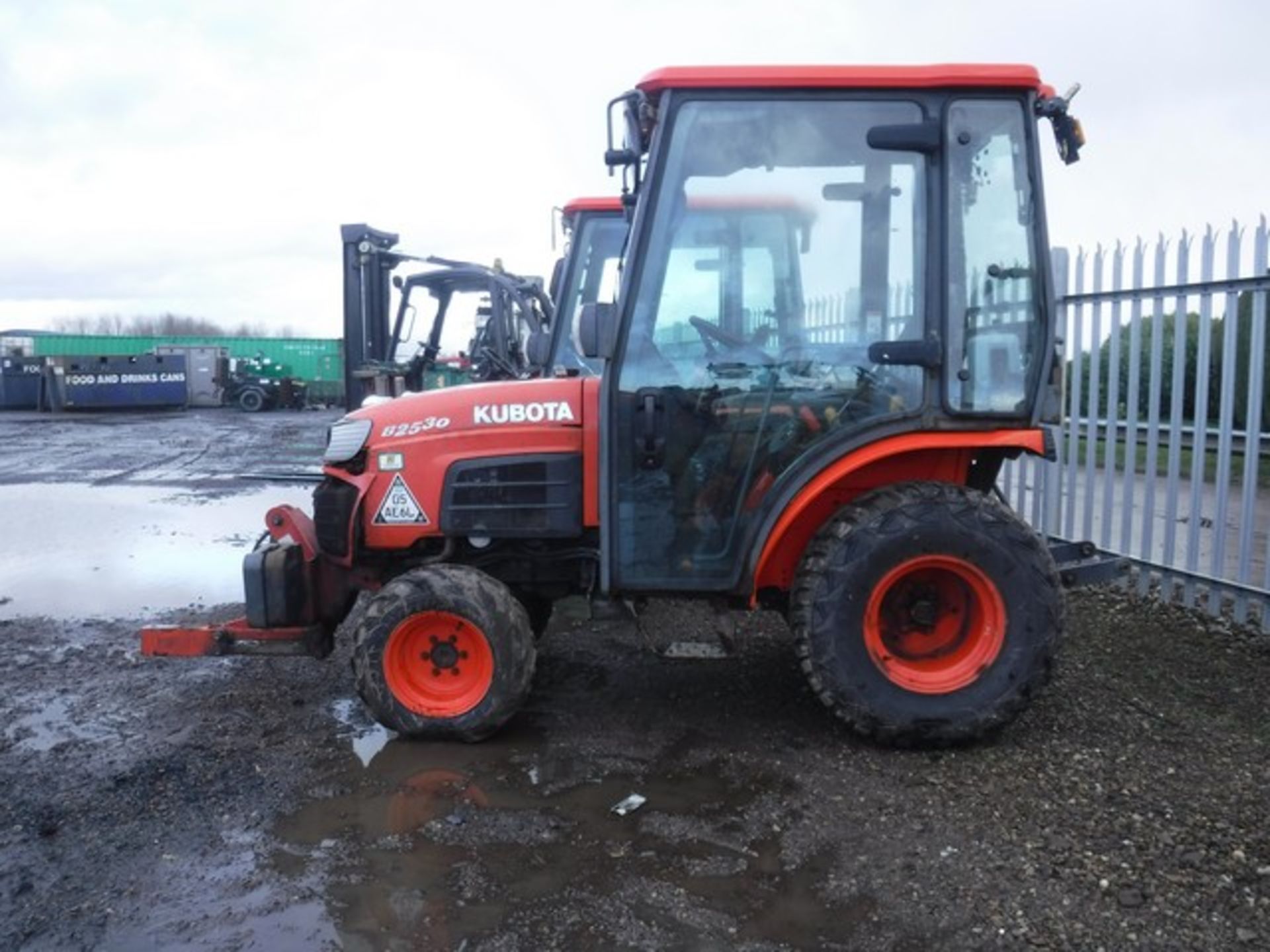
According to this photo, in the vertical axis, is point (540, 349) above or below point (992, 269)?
below

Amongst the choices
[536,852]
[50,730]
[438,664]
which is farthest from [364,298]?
[536,852]

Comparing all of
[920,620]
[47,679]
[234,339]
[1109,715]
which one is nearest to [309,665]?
[47,679]

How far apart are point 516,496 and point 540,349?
2.94 meters

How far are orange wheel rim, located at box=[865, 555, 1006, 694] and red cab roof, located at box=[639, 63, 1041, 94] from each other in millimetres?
1884

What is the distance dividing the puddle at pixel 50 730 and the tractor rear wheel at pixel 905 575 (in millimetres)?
3230

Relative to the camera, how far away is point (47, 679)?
560 centimetres

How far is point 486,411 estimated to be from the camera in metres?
4.68

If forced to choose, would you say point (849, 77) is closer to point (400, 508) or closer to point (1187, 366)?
point (400, 508)

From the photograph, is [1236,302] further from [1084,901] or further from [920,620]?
[1084,901]

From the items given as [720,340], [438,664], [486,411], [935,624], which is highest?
[720,340]

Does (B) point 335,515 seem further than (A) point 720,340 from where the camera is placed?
Yes

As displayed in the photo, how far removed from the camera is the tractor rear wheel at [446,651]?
14.6 feet

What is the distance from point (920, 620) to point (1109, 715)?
1.00 m

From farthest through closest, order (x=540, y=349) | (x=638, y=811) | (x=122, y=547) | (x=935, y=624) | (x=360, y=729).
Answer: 1. (x=122, y=547)
2. (x=540, y=349)
3. (x=360, y=729)
4. (x=935, y=624)
5. (x=638, y=811)
